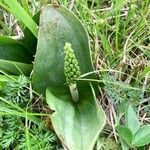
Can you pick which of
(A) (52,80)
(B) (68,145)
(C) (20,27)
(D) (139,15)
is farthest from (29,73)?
(D) (139,15)

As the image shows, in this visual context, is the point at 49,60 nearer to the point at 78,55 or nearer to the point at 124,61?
the point at 78,55

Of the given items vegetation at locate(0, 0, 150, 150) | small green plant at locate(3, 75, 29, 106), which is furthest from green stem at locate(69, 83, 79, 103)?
small green plant at locate(3, 75, 29, 106)

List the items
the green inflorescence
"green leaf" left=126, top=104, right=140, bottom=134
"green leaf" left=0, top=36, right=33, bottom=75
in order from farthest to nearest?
"green leaf" left=0, top=36, right=33, bottom=75 < "green leaf" left=126, top=104, right=140, bottom=134 < the green inflorescence

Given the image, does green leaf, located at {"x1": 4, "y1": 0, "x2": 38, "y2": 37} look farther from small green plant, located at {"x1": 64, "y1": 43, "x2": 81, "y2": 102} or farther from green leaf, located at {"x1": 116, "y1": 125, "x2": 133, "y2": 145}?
green leaf, located at {"x1": 116, "y1": 125, "x2": 133, "y2": 145}

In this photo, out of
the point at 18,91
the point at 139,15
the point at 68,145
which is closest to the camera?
the point at 68,145

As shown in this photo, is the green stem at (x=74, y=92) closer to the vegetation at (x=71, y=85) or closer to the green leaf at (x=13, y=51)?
the vegetation at (x=71, y=85)

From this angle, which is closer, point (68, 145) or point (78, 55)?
point (68, 145)

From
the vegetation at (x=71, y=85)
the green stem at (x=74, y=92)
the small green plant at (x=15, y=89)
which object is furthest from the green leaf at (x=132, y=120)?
the small green plant at (x=15, y=89)
